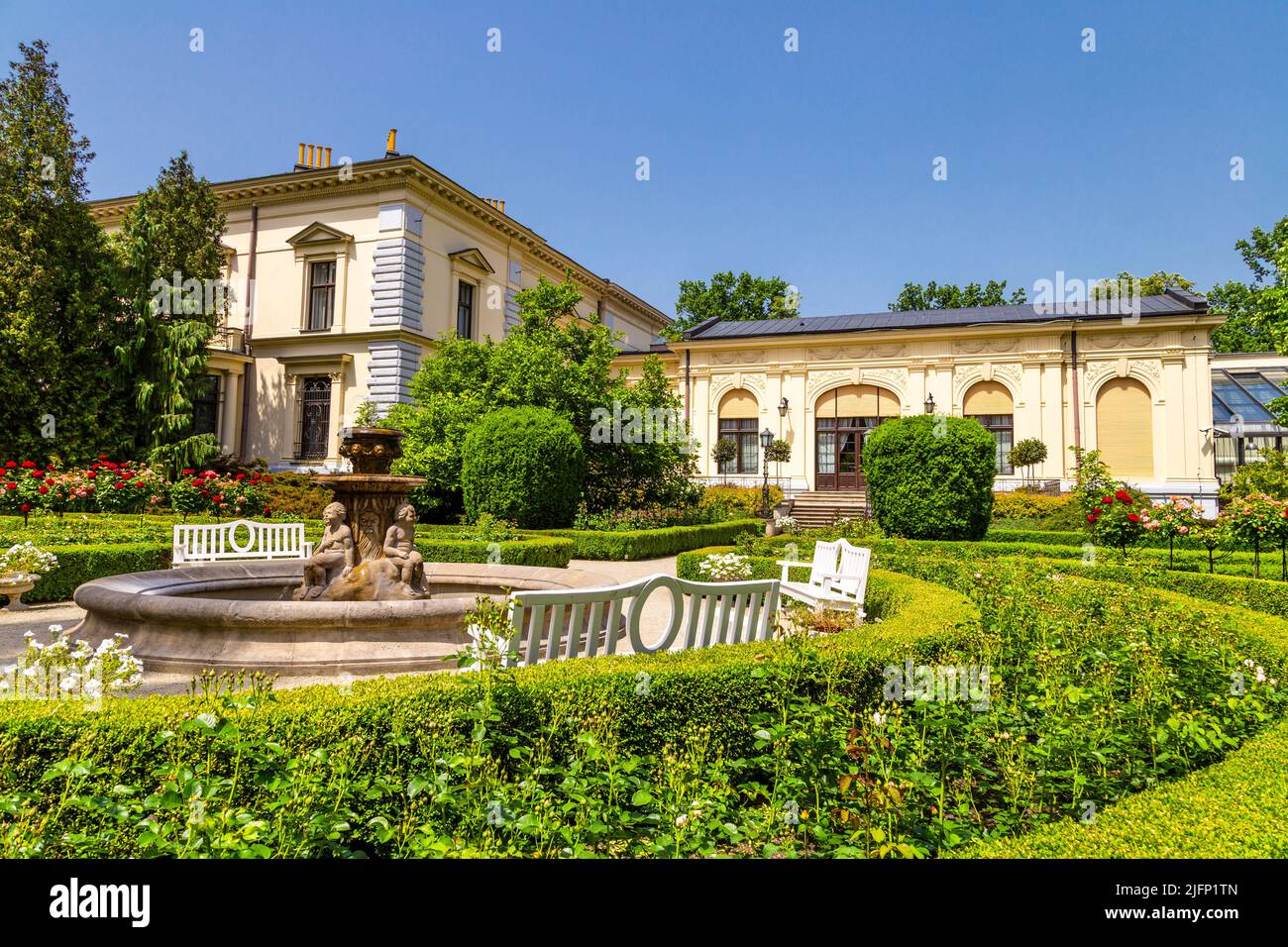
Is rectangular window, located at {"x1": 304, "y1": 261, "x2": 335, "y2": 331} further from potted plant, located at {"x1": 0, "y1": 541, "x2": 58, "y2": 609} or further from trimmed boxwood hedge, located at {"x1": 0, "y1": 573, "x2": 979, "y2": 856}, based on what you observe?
trimmed boxwood hedge, located at {"x1": 0, "y1": 573, "x2": 979, "y2": 856}

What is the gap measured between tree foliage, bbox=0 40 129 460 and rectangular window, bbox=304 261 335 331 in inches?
211

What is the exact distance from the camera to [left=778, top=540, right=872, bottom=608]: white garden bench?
7293 mm

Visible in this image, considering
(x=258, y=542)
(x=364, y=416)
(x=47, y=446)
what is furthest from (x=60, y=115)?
(x=258, y=542)

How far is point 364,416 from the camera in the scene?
20.6 metres

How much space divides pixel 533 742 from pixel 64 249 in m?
24.1

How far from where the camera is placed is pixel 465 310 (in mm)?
25828

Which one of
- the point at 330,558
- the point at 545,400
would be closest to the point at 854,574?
the point at 330,558

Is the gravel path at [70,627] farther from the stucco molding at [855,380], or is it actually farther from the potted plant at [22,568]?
the stucco molding at [855,380]

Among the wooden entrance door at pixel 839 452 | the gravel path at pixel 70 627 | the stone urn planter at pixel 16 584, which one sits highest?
the wooden entrance door at pixel 839 452

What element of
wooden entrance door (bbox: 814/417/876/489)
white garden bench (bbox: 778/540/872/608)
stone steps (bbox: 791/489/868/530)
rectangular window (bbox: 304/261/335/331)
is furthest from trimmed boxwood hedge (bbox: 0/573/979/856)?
wooden entrance door (bbox: 814/417/876/489)

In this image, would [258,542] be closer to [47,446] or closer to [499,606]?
[499,606]

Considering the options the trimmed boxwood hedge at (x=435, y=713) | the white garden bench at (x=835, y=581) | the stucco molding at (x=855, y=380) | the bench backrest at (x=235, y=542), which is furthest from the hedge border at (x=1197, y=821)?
the stucco molding at (x=855, y=380)

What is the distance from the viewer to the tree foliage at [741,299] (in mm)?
43125

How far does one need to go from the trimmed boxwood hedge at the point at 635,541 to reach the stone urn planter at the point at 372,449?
7465 mm
